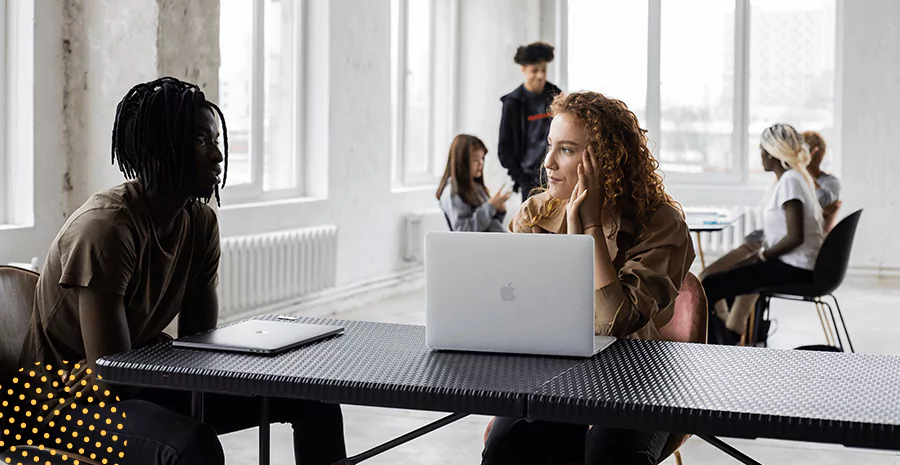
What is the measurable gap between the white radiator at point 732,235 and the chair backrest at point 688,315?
6.09 metres

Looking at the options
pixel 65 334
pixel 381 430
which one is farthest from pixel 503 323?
pixel 381 430

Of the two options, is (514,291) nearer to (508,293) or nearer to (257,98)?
(508,293)

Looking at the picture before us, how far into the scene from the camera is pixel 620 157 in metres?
2.48

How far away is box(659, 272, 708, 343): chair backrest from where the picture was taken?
245 centimetres

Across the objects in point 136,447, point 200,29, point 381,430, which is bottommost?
point 381,430

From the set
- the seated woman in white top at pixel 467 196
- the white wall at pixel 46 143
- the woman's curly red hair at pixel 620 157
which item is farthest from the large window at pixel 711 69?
the woman's curly red hair at pixel 620 157

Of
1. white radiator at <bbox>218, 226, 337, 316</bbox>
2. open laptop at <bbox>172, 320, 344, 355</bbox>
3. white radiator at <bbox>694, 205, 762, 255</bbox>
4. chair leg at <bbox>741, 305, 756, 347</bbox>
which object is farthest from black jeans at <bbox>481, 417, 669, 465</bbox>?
white radiator at <bbox>694, 205, 762, 255</bbox>

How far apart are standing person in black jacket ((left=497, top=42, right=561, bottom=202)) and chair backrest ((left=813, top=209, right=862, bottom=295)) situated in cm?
238

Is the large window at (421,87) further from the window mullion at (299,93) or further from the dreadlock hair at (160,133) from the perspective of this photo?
the dreadlock hair at (160,133)

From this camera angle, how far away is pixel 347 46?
646 centimetres

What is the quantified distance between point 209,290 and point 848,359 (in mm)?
1384

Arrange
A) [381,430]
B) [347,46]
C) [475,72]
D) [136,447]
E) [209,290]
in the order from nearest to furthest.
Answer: [136,447] < [209,290] < [381,430] < [347,46] < [475,72]

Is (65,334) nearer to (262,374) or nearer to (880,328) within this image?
(262,374)

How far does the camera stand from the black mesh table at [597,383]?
155 cm
